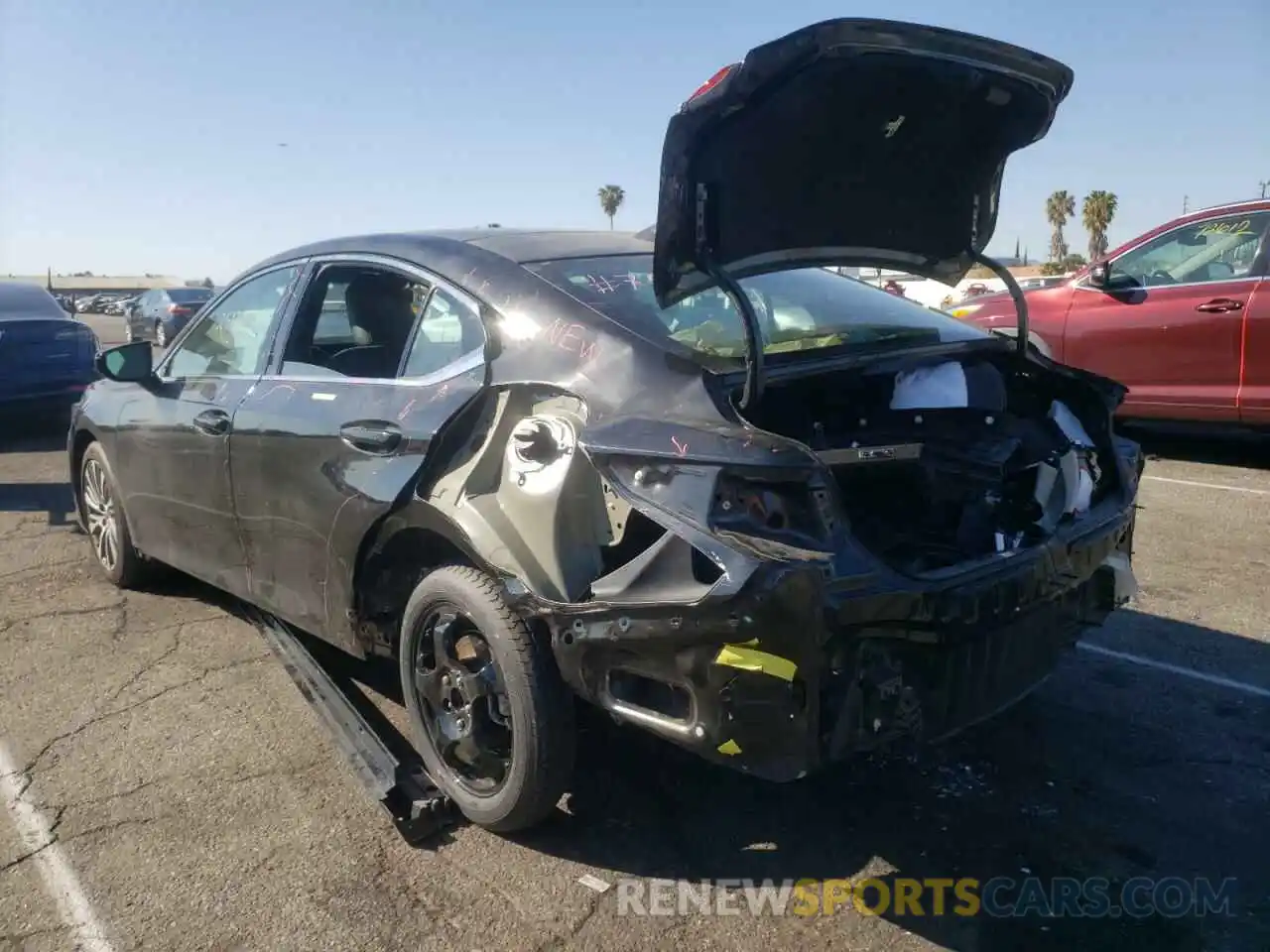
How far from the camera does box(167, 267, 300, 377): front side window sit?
409 centimetres

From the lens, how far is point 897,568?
253cm

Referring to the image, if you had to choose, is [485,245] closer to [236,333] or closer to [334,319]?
[334,319]

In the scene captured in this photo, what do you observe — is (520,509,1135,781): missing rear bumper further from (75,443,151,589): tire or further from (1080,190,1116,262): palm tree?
(1080,190,1116,262): palm tree

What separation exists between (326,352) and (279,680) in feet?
4.30

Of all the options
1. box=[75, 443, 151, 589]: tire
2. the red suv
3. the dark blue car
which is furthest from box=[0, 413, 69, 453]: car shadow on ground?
the red suv

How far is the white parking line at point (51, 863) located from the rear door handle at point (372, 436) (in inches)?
55.5

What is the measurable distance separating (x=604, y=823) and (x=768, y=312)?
163 centimetres

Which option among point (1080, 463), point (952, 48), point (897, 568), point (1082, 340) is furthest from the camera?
point (1082, 340)

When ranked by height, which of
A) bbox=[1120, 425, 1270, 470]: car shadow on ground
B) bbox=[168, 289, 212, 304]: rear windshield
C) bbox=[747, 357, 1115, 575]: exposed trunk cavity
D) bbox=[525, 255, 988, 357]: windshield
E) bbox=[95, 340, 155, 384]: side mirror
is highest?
bbox=[168, 289, 212, 304]: rear windshield

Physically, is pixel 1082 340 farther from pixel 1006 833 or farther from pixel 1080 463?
pixel 1006 833

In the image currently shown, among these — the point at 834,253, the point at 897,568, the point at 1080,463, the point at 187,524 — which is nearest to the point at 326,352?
the point at 187,524

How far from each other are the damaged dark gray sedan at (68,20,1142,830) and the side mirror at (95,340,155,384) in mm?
1014

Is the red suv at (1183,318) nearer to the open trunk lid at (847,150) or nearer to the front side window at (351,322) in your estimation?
the open trunk lid at (847,150)

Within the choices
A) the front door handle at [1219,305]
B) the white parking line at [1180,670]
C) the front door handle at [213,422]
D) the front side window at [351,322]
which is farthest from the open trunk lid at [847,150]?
the front door handle at [1219,305]
